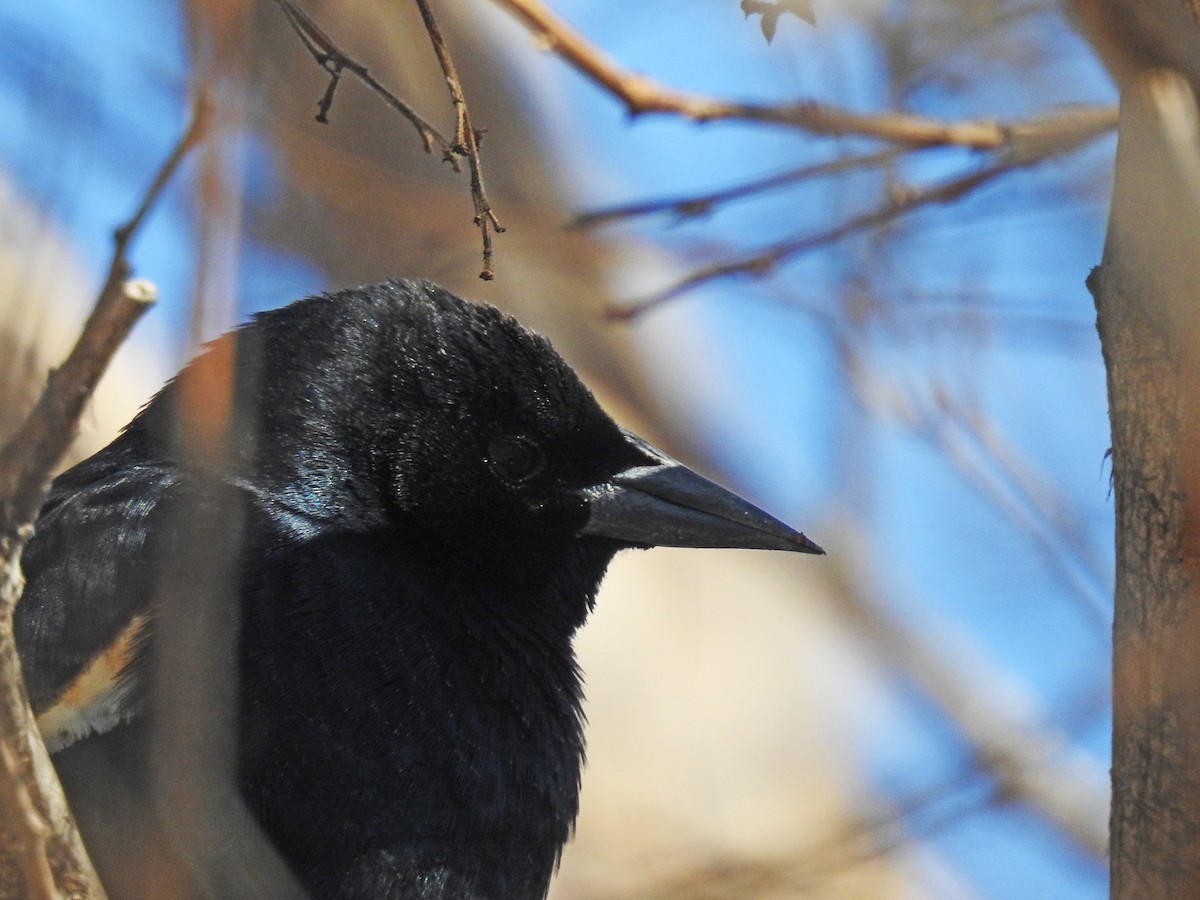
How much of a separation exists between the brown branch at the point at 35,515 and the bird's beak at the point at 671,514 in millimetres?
1667

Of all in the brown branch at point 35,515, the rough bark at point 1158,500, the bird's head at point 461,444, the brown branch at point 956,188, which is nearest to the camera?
the brown branch at point 35,515

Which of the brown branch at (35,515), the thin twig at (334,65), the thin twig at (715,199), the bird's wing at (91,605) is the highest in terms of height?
the thin twig at (715,199)

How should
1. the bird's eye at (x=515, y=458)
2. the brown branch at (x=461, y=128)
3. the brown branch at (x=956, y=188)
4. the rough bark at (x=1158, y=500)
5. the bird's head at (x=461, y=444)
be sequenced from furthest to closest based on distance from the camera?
1. the brown branch at (x=956, y=188)
2. the bird's eye at (x=515, y=458)
3. the bird's head at (x=461, y=444)
4. the brown branch at (x=461, y=128)
5. the rough bark at (x=1158, y=500)

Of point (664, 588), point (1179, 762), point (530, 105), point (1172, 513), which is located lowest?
point (1179, 762)

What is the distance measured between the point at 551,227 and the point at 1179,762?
4.97 m

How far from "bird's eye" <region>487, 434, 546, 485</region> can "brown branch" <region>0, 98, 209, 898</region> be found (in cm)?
156

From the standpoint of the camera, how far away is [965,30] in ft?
15.7

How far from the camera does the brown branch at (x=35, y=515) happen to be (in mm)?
1410

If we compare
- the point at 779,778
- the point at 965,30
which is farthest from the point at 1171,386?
the point at 779,778

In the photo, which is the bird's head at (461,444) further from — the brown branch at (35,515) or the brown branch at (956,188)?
the brown branch at (35,515)

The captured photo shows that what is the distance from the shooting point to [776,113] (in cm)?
370

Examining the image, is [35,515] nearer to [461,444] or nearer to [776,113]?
[461,444]

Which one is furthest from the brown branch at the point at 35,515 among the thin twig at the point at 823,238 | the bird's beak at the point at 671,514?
the thin twig at the point at 823,238

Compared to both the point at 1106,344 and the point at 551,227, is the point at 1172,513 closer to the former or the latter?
the point at 1106,344
